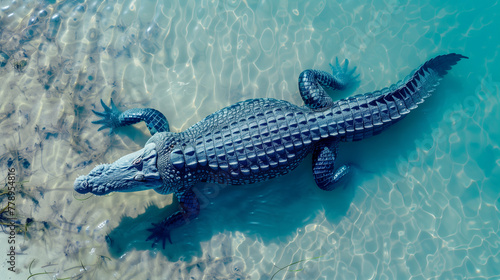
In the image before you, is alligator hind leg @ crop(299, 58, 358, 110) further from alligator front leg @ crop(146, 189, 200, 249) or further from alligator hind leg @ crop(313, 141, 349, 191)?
alligator front leg @ crop(146, 189, 200, 249)

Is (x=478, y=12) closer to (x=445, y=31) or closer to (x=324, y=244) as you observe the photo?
(x=445, y=31)

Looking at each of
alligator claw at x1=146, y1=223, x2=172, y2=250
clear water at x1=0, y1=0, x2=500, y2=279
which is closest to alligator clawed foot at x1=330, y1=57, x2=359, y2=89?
clear water at x1=0, y1=0, x2=500, y2=279

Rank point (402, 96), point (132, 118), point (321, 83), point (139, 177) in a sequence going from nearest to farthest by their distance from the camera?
point (139, 177) < point (402, 96) < point (132, 118) < point (321, 83)

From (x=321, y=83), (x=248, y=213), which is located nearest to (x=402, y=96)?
(x=321, y=83)

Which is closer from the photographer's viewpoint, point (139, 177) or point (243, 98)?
point (139, 177)

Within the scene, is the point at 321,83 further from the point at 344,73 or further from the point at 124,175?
the point at 124,175
